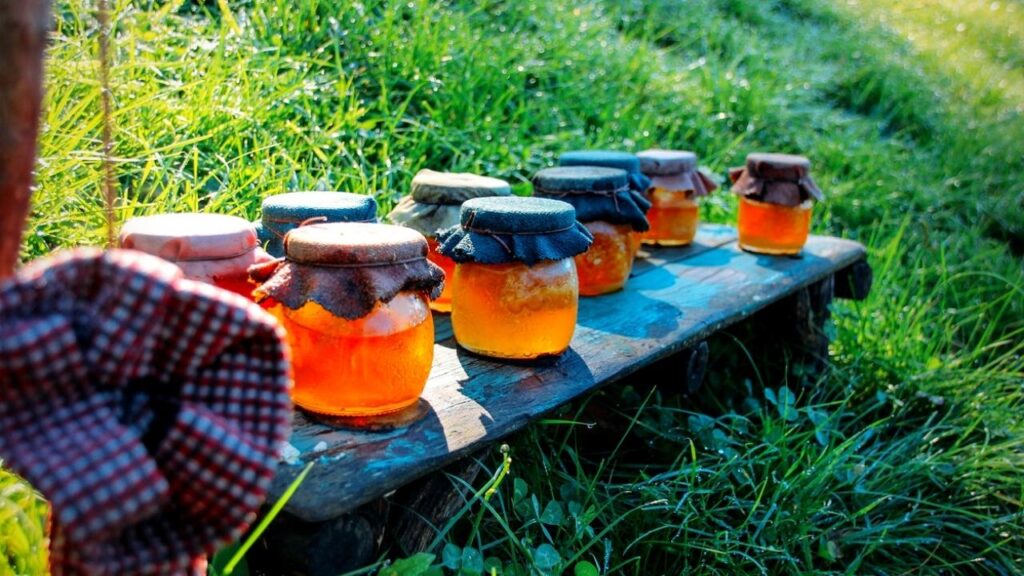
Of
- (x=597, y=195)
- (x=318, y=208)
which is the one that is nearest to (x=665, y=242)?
(x=597, y=195)

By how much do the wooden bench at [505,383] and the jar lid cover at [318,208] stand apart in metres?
0.29

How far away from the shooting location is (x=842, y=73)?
5203 mm

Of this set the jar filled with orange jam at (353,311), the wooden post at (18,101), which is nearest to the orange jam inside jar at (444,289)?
the jar filled with orange jam at (353,311)

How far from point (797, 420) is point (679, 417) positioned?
1.00ft

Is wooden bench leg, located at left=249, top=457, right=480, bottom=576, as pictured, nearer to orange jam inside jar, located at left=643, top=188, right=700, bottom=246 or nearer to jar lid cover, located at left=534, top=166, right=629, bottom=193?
jar lid cover, located at left=534, top=166, right=629, bottom=193

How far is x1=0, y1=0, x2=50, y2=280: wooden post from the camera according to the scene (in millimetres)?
738

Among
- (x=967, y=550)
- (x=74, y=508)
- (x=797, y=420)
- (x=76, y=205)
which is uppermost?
(x=74, y=508)

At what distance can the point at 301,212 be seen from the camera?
1.39 m

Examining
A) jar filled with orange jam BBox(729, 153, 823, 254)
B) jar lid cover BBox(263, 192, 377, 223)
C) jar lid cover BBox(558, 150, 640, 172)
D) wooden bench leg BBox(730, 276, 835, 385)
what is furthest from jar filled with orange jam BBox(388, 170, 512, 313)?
wooden bench leg BBox(730, 276, 835, 385)

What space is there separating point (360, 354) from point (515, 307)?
357 millimetres

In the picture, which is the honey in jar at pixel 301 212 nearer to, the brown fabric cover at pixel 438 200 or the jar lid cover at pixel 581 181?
the brown fabric cover at pixel 438 200

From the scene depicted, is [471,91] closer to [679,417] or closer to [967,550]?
[679,417]

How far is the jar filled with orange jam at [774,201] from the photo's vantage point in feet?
7.30

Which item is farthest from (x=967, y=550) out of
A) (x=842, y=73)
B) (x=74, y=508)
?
(x=842, y=73)
